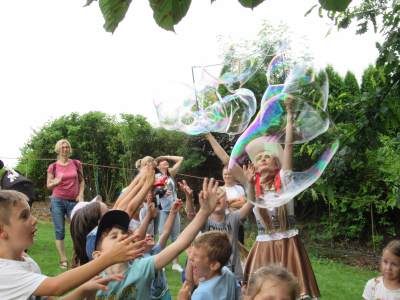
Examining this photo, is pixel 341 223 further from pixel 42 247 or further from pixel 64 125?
pixel 64 125

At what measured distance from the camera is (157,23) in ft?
3.84

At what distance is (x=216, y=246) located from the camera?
2.44 metres

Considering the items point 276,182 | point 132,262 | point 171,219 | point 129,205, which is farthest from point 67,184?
point 276,182

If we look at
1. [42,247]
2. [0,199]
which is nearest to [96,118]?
[42,247]

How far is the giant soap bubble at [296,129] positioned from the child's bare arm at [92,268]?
1293 mm

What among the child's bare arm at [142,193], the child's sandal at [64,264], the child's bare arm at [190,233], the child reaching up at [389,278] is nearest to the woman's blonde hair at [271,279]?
the child's bare arm at [190,233]

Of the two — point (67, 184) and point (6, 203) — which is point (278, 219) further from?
point (67, 184)

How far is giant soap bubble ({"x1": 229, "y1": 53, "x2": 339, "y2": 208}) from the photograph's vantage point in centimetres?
255

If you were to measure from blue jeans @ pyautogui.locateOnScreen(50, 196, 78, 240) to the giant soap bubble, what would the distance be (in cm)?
321

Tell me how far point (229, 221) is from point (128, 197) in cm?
95

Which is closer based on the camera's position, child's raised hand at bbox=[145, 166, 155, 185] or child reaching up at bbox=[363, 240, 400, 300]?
child's raised hand at bbox=[145, 166, 155, 185]

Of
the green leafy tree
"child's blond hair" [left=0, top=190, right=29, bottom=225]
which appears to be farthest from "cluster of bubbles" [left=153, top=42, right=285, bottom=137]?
the green leafy tree

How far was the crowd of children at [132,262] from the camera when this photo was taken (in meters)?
1.53

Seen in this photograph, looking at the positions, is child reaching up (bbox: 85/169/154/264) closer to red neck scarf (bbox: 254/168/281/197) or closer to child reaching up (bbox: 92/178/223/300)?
child reaching up (bbox: 92/178/223/300)
